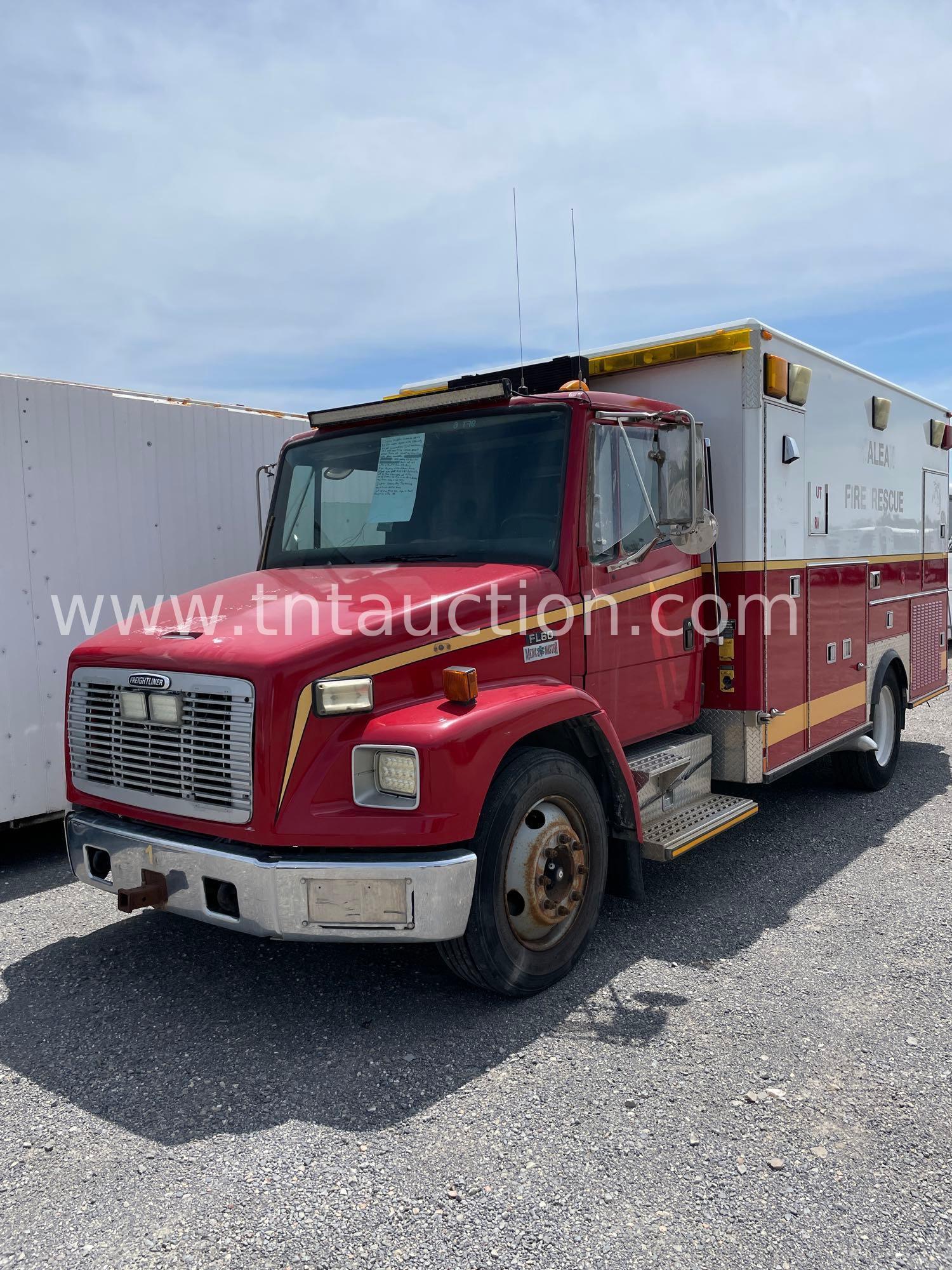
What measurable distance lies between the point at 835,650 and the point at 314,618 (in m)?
3.95

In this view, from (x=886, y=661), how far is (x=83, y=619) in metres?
5.66

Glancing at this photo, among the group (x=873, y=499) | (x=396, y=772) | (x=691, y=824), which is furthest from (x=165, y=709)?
(x=873, y=499)

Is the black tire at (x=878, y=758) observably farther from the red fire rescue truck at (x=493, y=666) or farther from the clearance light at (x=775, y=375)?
the clearance light at (x=775, y=375)

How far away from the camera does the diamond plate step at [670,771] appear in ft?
15.5

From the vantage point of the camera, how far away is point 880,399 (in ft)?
23.0

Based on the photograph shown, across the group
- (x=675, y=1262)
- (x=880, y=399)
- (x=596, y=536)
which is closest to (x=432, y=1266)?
(x=675, y=1262)

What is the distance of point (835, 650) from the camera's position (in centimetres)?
640

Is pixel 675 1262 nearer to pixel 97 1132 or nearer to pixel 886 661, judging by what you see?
pixel 97 1132

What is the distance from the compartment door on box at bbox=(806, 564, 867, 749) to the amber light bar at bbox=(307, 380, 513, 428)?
2.53 m

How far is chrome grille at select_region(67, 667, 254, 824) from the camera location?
3496mm

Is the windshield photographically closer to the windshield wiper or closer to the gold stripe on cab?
the windshield wiper

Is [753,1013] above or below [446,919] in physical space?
below

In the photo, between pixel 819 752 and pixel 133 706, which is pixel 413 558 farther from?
pixel 819 752

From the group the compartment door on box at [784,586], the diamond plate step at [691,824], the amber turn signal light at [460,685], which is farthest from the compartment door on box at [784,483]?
the amber turn signal light at [460,685]
